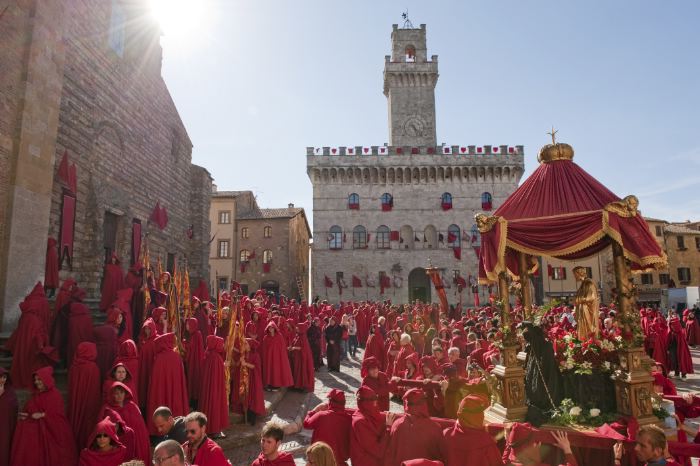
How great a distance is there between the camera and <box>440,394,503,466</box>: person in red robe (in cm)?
385

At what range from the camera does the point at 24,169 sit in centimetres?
1060

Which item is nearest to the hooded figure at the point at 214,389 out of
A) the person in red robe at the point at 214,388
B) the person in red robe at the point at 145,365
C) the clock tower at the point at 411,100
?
the person in red robe at the point at 214,388

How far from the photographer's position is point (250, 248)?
124ft

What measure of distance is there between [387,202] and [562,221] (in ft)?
97.9

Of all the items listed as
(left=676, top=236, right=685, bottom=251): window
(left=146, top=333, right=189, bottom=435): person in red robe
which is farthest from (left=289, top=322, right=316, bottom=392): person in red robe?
(left=676, top=236, right=685, bottom=251): window

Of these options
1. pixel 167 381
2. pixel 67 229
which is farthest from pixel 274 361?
pixel 67 229

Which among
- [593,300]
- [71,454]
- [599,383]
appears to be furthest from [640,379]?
[71,454]

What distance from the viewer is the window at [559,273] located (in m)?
36.9

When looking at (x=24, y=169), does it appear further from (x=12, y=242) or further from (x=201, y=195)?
(x=201, y=195)

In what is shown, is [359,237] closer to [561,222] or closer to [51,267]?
[51,267]

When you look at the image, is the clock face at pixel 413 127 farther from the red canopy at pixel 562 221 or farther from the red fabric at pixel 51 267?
the red canopy at pixel 562 221

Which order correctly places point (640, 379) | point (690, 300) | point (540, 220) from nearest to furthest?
point (640, 379)
point (540, 220)
point (690, 300)

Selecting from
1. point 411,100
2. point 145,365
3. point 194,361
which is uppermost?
point 411,100

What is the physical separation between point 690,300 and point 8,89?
3600 cm
